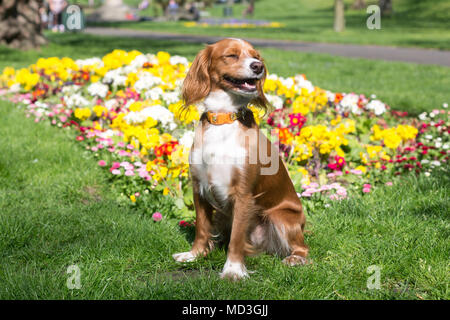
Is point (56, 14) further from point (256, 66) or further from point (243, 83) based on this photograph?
point (256, 66)

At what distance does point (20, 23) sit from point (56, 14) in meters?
13.6

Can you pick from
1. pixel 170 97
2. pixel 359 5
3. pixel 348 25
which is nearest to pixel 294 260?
pixel 170 97

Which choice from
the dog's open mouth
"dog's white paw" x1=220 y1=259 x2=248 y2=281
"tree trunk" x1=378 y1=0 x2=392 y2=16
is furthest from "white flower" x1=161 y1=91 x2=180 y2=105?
"tree trunk" x1=378 y1=0 x2=392 y2=16

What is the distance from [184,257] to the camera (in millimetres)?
3361

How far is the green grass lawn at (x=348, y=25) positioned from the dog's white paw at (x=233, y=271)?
1594 cm

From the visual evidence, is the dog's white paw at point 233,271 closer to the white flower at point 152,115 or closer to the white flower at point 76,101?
the white flower at point 152,115

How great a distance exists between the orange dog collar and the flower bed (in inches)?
20.4

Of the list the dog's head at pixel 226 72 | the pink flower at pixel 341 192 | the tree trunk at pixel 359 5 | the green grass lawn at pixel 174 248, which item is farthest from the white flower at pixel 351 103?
the tree trunk at pixel 359 5

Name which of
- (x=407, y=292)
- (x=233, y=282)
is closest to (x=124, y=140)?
(x=233, y=282)

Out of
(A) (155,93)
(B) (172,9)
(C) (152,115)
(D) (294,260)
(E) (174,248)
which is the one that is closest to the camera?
(D) (294,260)

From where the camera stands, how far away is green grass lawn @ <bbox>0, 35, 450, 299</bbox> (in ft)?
9.62

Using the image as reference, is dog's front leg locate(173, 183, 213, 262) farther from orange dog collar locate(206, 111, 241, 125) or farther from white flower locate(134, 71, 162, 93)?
white flower locate(134, 71, 162, 93)

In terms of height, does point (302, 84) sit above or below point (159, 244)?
above
